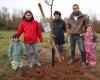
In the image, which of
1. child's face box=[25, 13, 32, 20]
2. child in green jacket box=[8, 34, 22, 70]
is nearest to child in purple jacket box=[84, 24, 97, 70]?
child's face box=[25, 13, 32, 20]

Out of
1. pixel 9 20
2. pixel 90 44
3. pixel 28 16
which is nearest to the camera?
pixel 28 16

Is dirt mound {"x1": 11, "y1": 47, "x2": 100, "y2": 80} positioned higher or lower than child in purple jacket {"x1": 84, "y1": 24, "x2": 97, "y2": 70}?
lower

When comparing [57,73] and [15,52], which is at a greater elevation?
[15,52]

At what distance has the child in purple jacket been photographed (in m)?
9.99

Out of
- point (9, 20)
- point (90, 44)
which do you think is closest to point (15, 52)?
point (90, 44)

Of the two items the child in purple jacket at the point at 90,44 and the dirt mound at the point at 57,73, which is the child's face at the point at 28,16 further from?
the child in purple jacket at the point at 90,44

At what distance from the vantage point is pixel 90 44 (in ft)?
32.9

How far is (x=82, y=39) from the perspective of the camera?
1020cm

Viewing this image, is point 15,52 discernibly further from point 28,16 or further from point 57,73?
point 57,73

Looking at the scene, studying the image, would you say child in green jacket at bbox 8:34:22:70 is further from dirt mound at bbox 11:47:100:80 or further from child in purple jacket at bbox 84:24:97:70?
child in purple jacket at bbox 84:24:97:70

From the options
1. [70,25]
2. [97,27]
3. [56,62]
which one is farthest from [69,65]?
[97,27]

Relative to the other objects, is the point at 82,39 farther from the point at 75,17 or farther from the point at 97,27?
the point at 97,27

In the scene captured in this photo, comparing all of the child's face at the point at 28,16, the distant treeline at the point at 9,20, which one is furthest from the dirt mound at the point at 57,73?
the distant treeline at the point at 9,20

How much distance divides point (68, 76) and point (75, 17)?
6.14 ft
